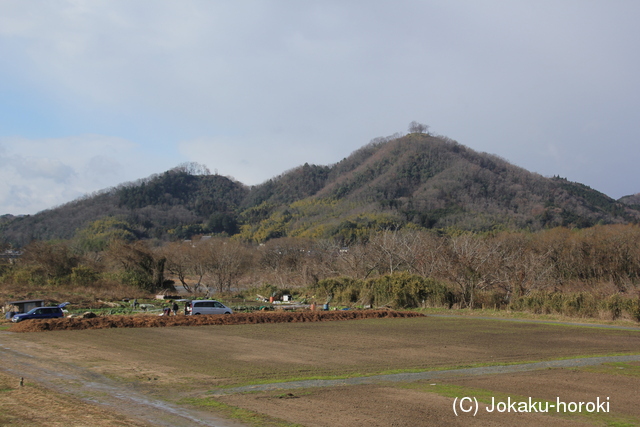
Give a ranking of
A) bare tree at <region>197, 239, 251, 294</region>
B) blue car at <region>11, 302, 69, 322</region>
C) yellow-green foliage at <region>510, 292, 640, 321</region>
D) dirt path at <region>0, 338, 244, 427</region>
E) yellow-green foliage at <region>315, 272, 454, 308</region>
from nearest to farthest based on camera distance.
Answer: dirt path at <region>0, 338, 244, 427</region> < blue car at <region>11, 302, 69, 322</region> < yellow-green foliage at <region>510, 292, 640, 321</region> < yellow-green foliage at <region>315, 272, 454, 308</region> < bare tree at <region>197, 239, 251, 294</region>

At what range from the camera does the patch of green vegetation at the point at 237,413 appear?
369 inches

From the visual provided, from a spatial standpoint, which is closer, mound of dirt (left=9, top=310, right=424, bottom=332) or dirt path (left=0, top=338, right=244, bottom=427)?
dirt path (left=0, top=338, right=244, bottom=427)

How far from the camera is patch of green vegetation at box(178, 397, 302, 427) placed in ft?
30.8

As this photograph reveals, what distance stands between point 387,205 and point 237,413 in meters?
129

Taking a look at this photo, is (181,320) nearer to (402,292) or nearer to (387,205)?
(402,292)

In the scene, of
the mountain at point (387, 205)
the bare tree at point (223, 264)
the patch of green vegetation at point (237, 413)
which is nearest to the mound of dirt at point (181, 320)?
the patch of green vegetation at point (237, 413)

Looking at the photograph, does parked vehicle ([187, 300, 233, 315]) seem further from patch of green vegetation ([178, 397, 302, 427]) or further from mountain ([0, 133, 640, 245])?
mountain ([0, 133, 640, 245])

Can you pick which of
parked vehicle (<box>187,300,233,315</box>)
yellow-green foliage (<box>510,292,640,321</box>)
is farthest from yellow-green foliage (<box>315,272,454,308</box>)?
parked vehicle (<box>187,300,233,315</box>)

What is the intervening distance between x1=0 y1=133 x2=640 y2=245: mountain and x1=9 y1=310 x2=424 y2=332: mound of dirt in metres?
72.1

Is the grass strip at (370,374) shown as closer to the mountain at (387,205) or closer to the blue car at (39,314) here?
the blue car at (39,314)

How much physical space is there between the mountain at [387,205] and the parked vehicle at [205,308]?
73190 millimetres

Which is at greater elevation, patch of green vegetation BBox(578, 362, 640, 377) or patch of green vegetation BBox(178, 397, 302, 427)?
patch of green vegetation BBox(578, 362, 640, 377)

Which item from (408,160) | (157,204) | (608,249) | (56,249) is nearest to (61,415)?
(56,249)

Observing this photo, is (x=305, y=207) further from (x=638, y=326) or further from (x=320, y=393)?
(x=320, y=393)
